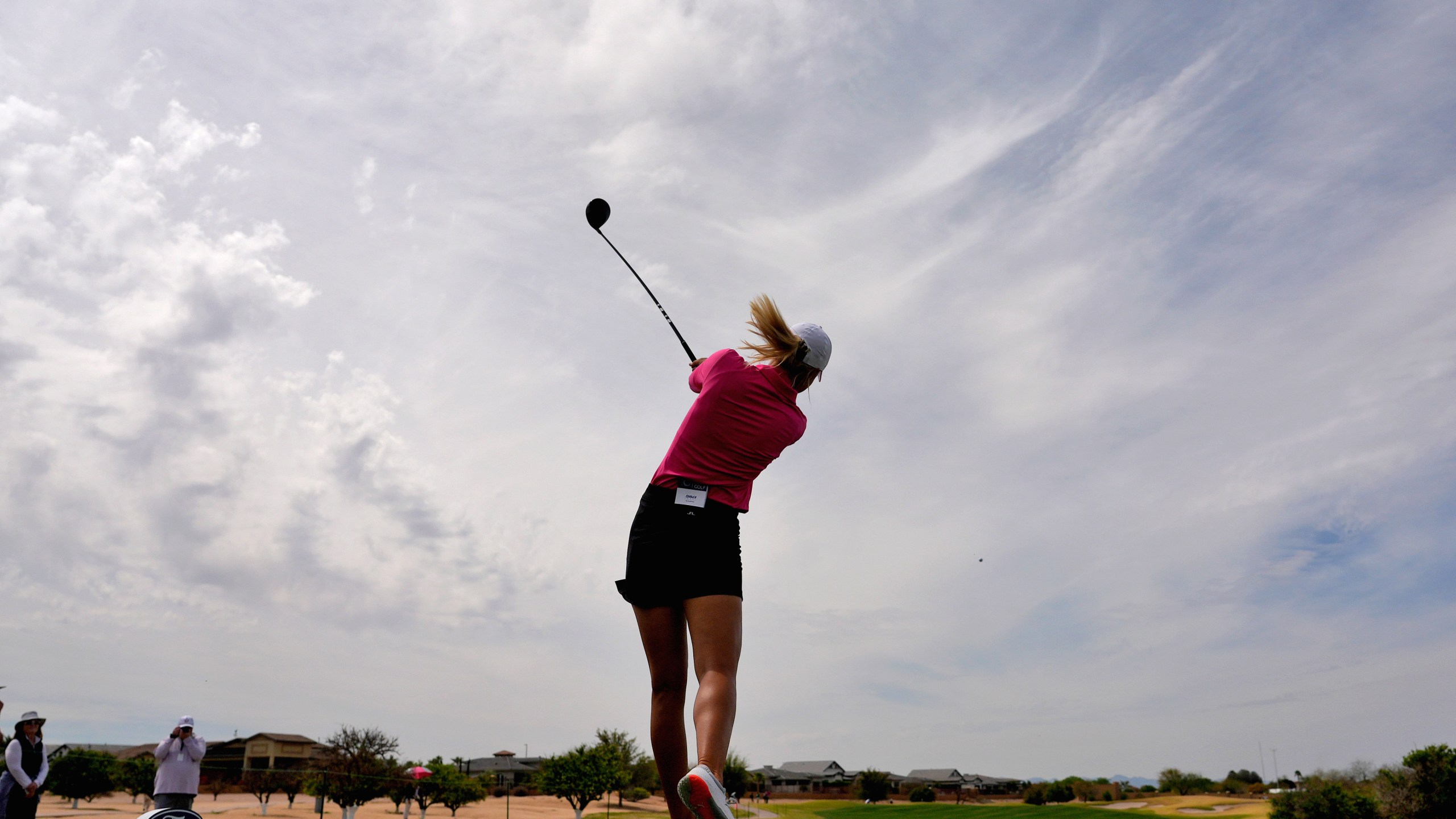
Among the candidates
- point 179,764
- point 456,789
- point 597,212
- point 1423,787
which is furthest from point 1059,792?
point 597,212

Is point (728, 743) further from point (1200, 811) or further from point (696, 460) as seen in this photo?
point (1200, 811)

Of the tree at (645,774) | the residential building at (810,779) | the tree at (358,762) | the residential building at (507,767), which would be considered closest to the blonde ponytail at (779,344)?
the tree at (358,762)

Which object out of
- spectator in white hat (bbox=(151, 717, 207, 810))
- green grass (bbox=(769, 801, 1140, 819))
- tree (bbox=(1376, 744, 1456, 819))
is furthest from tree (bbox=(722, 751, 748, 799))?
spectator in white hat (bbox=(151, 717, 207, 810))

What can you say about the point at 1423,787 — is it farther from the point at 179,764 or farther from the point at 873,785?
the point at 873,785

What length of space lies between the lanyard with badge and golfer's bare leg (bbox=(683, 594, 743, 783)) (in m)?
0.30

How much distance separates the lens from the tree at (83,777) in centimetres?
3991

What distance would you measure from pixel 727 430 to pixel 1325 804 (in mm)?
64583

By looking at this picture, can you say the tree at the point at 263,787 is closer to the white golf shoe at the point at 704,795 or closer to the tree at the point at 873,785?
the white golf shoe at the point at 704,795

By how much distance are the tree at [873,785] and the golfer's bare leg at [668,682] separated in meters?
121

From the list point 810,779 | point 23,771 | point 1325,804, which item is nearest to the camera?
point 23,771

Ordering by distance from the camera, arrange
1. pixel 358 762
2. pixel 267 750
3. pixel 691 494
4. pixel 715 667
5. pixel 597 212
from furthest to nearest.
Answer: pixel 267 750 → pixel 358 762 → pixel 597 212 → pixel 691 494 → pixel 715 667

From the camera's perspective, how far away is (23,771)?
8203mm

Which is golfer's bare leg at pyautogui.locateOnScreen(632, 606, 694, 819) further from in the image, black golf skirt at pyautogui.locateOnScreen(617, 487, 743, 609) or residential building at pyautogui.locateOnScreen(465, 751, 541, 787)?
residential building at pyautogui.locateOnScreen(465, 751, 541, 787)

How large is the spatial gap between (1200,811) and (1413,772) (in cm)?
5439
